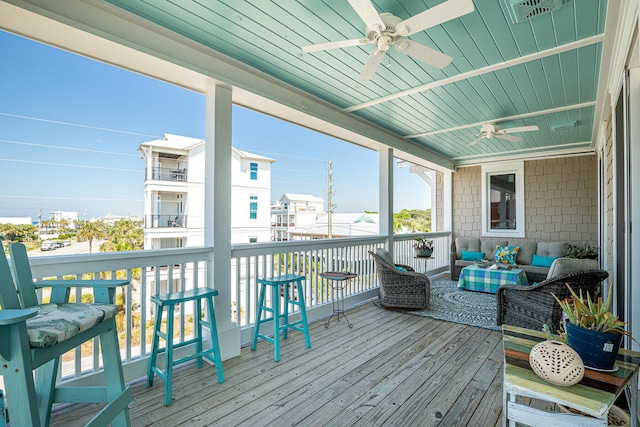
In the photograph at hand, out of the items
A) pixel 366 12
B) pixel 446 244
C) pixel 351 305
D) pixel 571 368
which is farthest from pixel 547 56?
pixel 446 244

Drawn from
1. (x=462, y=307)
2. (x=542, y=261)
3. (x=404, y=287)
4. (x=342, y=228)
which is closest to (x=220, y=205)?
(x=404, y=287)

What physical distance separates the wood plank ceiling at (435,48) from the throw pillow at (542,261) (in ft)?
8.93

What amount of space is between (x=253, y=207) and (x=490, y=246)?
→ 18.1 feet

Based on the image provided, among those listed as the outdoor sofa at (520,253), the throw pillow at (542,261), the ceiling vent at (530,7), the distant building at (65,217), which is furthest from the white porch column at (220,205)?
the throw pillow at (542,261)

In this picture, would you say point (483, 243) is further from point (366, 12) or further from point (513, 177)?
point (366, 12)

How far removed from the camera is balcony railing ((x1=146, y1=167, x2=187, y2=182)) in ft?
10.5

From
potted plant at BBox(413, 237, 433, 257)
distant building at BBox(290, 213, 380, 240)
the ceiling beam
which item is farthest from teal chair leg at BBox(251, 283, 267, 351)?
potted plant at BBox(413, 237, 433, 257)

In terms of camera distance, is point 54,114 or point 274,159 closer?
point 54,114

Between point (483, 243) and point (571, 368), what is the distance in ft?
20.5

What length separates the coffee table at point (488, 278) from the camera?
504 cm

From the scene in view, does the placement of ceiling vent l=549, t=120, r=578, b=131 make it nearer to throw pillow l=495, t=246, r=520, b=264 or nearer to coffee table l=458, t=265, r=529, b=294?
coffee table l=458, t=265, r=529, b=294

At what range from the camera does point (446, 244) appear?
7676mm

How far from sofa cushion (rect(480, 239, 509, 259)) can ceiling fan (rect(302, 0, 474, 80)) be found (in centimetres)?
556

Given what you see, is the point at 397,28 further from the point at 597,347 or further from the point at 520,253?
the point at 520,253
